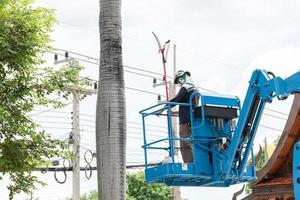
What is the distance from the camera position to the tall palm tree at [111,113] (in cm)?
904

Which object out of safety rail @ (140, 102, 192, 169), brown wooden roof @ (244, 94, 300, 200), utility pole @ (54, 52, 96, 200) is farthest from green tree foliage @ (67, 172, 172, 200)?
safety rail @ (140, 102, 192, 169)

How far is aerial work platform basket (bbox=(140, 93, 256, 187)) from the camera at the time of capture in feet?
31.6

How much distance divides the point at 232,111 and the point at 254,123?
498mm

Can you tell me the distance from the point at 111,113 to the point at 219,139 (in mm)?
1864

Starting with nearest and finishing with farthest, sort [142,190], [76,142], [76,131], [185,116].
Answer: [185,116], [76,142], [76,131], [142,190]

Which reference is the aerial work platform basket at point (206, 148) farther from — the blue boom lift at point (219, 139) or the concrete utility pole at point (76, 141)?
the concrete utility pole at point (76, 141)

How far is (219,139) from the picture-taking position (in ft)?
32.4

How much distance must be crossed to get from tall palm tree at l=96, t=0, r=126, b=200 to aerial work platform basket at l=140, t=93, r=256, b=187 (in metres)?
0.80

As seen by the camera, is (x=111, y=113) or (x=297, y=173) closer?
(x=297, y=173)

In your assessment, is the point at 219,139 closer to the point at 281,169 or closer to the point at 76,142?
the point at 281,169

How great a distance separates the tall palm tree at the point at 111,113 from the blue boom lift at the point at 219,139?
31.3 inches

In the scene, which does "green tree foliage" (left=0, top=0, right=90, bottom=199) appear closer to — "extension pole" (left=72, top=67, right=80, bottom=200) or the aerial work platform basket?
the aerial work platform basket

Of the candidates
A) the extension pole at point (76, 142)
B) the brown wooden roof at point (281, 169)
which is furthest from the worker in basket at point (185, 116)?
the extension pole at point (76, 142)

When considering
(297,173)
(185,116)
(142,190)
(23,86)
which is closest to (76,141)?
(23,86)
